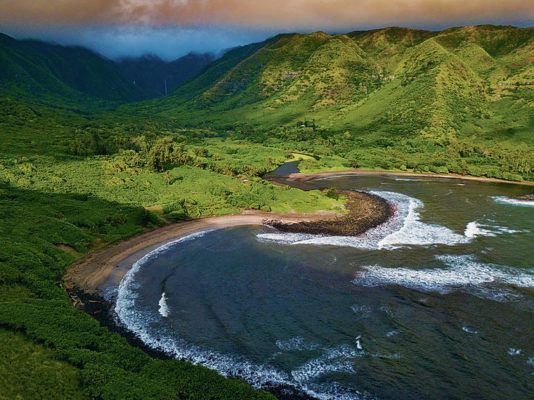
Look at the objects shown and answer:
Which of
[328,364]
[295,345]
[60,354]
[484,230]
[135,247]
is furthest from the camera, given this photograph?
[484,230]

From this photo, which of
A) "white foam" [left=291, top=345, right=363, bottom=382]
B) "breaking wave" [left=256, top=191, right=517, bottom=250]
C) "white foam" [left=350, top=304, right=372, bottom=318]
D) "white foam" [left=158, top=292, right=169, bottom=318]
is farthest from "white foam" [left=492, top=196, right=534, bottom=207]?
"white foam" [left=158, top=292, right=169, bottom=318]

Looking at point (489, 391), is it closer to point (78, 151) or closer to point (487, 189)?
point (487, 189)

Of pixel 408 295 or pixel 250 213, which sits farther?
pixel 250 213

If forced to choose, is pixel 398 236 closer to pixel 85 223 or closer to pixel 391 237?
pixel 391 237

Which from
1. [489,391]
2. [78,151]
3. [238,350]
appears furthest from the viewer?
[78,151]

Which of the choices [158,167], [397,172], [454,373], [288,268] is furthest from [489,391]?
[397,172]

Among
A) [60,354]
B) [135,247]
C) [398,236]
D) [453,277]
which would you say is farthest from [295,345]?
[398,236]

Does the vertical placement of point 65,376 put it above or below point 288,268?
above
